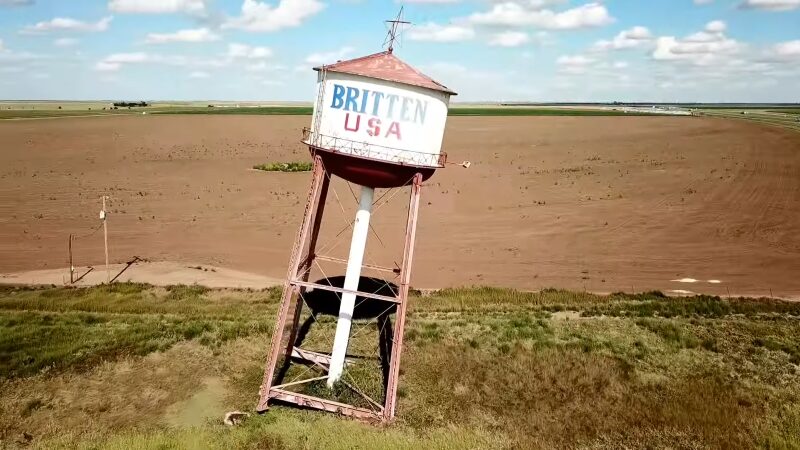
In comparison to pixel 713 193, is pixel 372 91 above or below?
above

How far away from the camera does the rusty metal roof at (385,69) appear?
46.2 feet

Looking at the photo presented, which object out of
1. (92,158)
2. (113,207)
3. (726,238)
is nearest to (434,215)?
(726,238)

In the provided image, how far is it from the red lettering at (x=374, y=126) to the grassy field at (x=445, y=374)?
23.1ft

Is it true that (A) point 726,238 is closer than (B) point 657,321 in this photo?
No

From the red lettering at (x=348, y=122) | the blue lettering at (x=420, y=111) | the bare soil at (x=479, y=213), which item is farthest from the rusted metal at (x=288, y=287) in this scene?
the blue lettering at (x=420, y=111)

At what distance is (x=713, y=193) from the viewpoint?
45875 mm

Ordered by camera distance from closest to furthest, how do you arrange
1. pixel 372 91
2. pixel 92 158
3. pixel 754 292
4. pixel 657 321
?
pixel 372 91, pixel 657 321, pixel 754 292, pixel 92 158

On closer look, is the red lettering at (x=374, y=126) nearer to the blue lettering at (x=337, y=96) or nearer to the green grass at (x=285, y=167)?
the blue lettering at (x=337, y=96)

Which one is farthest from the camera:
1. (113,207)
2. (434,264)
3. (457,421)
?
(113,207)

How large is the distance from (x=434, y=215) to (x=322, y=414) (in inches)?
1009

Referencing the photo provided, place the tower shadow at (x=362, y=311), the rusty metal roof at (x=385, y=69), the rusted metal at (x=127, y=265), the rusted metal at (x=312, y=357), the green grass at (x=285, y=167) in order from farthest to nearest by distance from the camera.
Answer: the green grass at (x=285, y=167) < the rusted metal at (x=127, y=265) < the tower shadow at (x=362, y=311) < the rusted metal at (x=312, y=357) < the rusty metal roof at (x=385, y=69)

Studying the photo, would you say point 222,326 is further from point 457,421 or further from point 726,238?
point 726,238

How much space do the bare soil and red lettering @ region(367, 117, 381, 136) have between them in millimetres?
3113

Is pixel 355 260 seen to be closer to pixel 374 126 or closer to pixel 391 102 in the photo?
pixel 374 126
